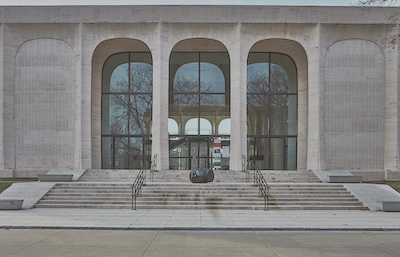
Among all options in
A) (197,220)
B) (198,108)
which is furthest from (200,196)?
(198,108)

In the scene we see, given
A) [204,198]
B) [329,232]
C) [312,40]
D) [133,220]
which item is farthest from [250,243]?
[312,40]

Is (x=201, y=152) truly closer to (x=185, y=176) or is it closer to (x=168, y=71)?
(x=185, y=176)

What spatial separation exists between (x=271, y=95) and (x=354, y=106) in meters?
6.05

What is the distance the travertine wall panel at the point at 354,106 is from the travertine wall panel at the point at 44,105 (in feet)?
58.6

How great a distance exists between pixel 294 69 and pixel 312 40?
3.41m

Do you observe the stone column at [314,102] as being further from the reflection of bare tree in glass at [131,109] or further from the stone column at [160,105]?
the reflection of bare tree in glass at [131,109]

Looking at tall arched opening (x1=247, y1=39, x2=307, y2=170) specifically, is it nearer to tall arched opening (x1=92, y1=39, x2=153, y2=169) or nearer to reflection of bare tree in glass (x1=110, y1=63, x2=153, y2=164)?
reflection of bare tree in glass (x1=110, y1=63, x2=153, y2=164)

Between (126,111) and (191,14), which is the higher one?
(191,14)

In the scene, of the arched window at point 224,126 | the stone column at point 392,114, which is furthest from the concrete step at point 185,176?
the stone column at point 392,114

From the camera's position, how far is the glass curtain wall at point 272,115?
26312 mm

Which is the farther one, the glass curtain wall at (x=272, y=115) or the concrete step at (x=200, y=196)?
the glass curtain wall at (x=272, y=115)

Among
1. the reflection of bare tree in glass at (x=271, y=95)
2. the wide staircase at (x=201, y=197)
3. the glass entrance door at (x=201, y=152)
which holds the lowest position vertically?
the wide staircase at (x=201, y=197)

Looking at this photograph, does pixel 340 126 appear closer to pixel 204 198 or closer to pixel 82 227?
pixel 204 198

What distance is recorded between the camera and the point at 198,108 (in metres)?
26.2
